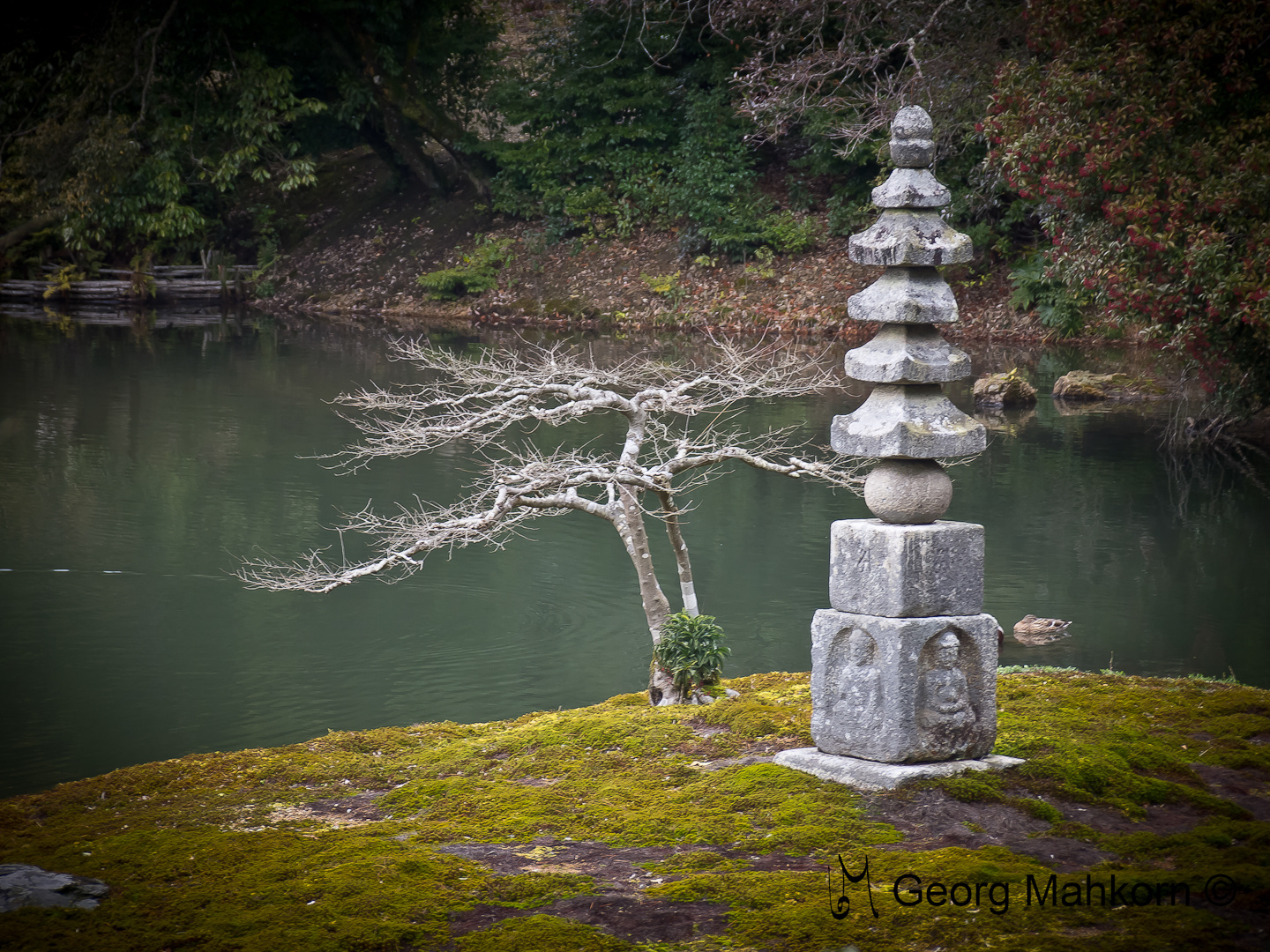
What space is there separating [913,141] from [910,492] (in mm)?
1636

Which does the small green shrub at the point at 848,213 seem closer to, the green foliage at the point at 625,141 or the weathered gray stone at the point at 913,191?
the green foliage at the point at 625,141

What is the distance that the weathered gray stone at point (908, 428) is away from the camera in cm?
542

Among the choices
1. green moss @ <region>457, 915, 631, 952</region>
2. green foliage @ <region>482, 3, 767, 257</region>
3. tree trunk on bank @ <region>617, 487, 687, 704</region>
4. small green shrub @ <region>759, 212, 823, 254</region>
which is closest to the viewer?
green moss @ <region>457, 915, 631, 952</region>

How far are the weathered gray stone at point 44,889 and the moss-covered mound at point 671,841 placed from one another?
59 millimetres

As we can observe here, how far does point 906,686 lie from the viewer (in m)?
5.26

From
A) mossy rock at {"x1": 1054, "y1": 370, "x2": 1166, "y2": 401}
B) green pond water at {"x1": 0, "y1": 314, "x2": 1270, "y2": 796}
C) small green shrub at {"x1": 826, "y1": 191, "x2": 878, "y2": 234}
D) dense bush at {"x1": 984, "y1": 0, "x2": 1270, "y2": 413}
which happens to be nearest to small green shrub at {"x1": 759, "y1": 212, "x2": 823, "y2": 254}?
small green shrub at {"x1": 826, "y1": 191, "x2": 878, "y2": 234}

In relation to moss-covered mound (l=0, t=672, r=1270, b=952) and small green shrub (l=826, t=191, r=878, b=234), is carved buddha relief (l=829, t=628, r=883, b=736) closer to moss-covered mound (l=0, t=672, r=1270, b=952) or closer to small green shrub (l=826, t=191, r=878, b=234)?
moss-covered mound (l=0, t=672, r=1270, b=952)

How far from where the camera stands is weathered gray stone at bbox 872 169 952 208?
5.53 meters

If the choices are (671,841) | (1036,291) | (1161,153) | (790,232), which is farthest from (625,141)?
(671,841)

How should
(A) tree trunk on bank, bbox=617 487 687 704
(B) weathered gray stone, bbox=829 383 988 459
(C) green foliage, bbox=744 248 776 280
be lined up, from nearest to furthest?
(B) weathered gray stone, bbox=829 383 988 459 → (A) tree trunk on bank, bbox=617 487 687 704 → (C) green foliage, bbox=744 248 776 280

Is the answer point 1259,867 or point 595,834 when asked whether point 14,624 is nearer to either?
point 595,834

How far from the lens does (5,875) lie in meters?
4.30

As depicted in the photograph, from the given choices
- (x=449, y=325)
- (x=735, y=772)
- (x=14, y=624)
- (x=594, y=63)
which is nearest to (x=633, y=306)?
(x=449, y=325)

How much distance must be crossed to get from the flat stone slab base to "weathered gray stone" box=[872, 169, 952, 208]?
2521 mm
